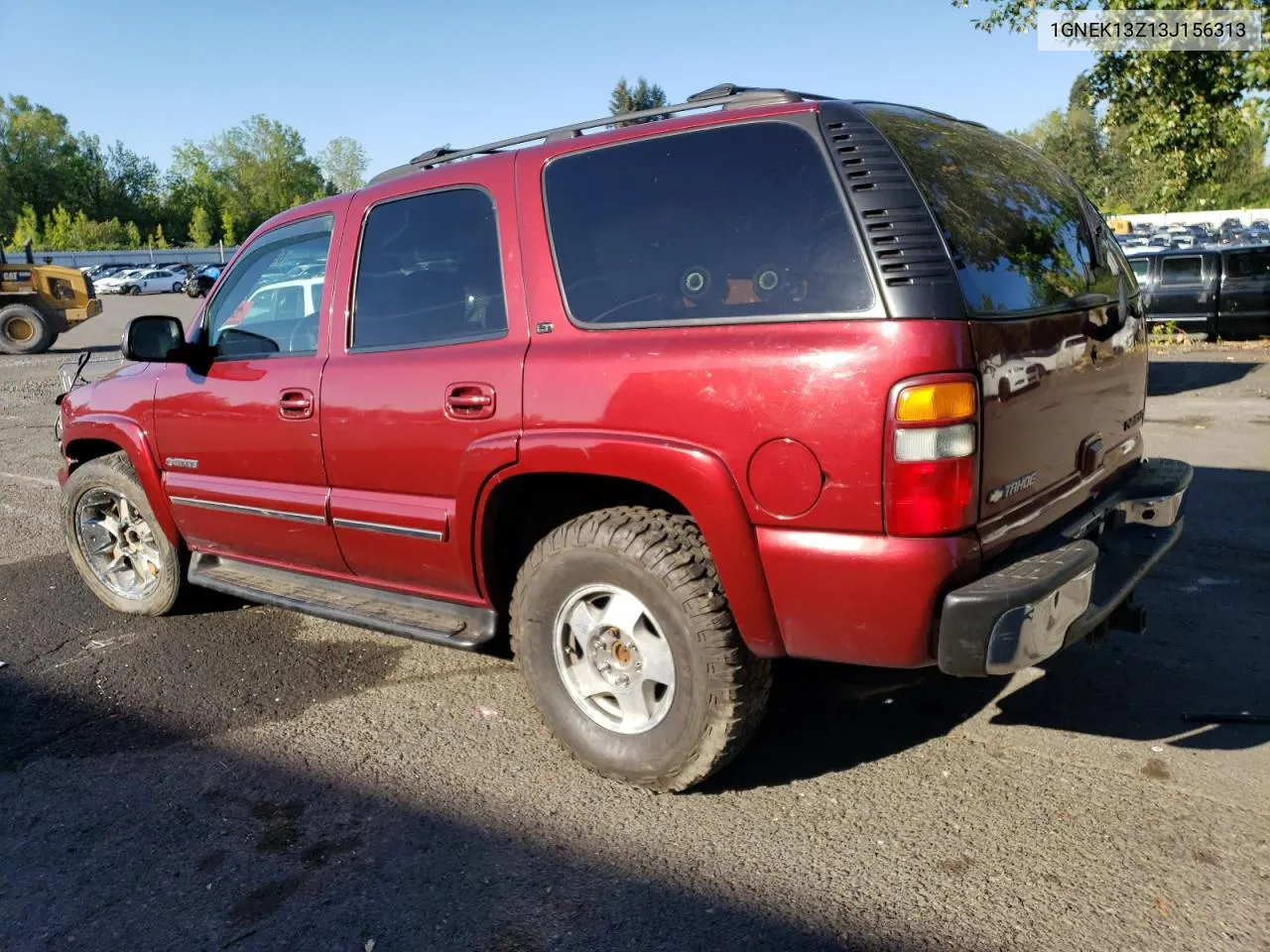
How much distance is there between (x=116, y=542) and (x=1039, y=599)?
4471 millimetres

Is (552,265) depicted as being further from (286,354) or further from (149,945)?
(149,945)

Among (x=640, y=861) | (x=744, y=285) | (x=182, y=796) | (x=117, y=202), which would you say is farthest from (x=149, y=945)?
(x=117, y=202)

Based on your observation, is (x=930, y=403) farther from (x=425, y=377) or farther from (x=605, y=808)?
(x=425, y=377)

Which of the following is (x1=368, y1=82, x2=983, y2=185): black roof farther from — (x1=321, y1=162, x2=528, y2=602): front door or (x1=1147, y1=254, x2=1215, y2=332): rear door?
(x1=1147, y1=254, x2=1215, y2=332): rear door

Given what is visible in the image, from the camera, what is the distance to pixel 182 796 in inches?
129

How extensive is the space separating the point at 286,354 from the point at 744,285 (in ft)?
6.86

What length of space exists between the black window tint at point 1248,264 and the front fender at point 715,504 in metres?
16.9

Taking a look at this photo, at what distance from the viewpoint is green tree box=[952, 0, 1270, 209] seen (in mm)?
13195

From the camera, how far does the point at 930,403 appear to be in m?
2.51

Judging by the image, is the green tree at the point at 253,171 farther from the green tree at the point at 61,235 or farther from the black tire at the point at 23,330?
the black tire at the point at 23,330

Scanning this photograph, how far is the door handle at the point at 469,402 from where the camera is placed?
10.7ft

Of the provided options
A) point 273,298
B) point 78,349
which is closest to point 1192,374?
point 273,298

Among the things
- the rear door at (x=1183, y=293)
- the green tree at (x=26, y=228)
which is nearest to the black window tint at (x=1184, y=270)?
the rear door at (x=1183, y=293)

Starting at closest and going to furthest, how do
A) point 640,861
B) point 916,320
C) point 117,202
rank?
point 916,320 → point 640,861 → point 117,202
